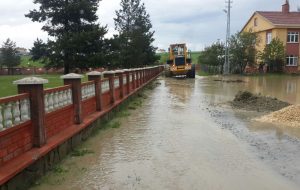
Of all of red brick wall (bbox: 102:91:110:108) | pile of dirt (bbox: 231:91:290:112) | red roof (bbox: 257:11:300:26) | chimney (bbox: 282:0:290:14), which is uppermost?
chimney (bbox: 282:0:290:14)

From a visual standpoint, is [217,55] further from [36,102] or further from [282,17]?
[36,102]

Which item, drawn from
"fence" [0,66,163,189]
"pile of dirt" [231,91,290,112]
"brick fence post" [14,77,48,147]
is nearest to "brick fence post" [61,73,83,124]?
"fence" [0,66,163,189]

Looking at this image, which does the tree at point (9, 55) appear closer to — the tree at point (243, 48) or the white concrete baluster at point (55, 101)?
the tree at point (243, 48)

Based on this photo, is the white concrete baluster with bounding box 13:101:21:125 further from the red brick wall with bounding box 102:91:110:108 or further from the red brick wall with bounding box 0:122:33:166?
the red brick wall with bounding box 102:91:110:108

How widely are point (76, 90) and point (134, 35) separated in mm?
42071

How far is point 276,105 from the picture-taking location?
1669 cm

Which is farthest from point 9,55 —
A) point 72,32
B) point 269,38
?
point 269,38

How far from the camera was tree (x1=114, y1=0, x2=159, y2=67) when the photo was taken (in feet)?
165

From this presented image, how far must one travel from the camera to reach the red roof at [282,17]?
52.0 meters

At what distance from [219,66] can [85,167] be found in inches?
2068

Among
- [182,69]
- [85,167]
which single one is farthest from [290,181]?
[182,69]

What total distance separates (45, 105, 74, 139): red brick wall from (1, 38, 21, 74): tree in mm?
53541

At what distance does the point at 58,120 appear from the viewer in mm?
8250

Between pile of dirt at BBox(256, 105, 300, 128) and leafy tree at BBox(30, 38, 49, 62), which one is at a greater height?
leafy tree at BBox(30, 38, 49, 62)
